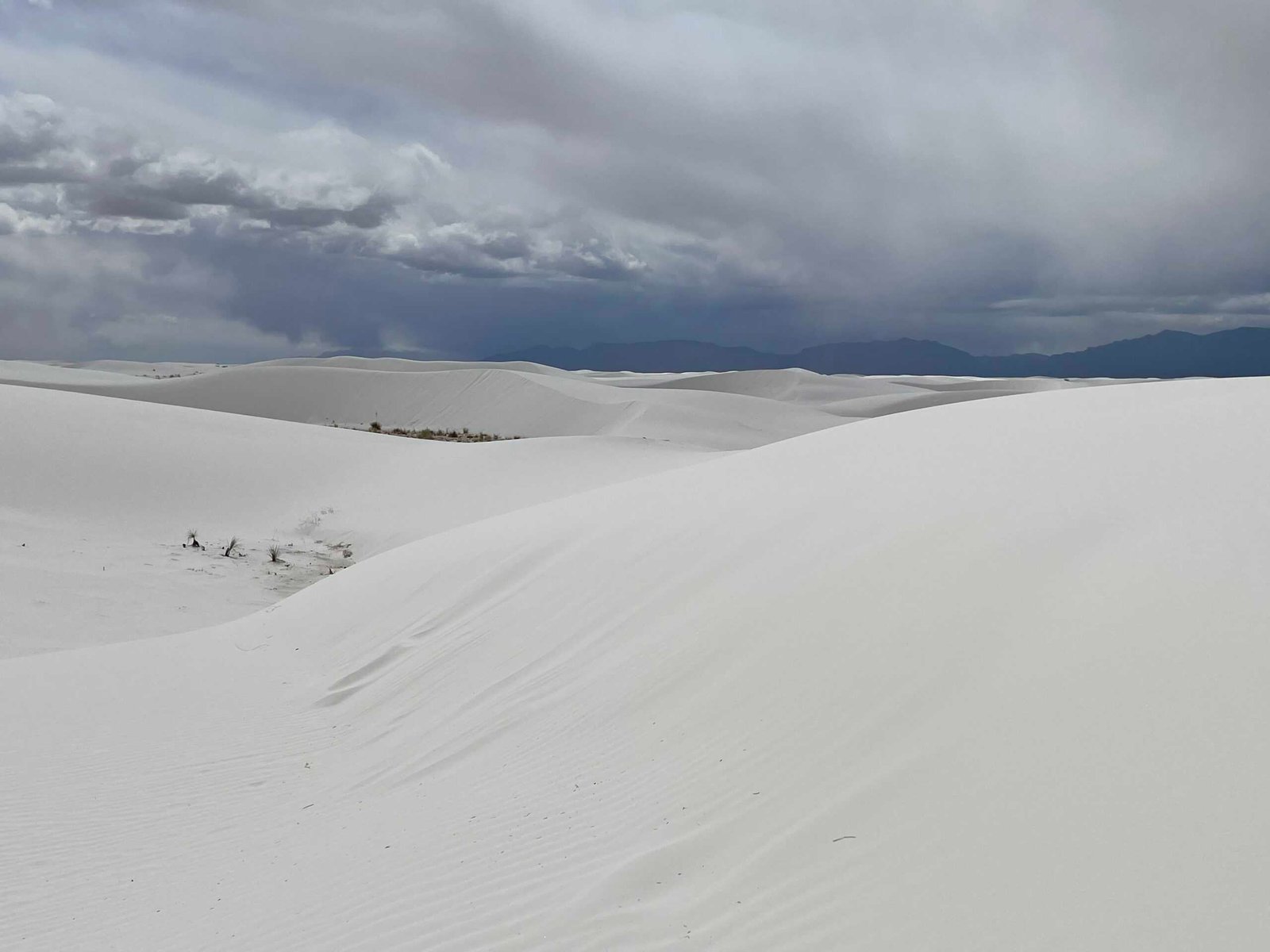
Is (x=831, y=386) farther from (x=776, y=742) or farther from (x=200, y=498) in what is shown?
(x=776, y=742)

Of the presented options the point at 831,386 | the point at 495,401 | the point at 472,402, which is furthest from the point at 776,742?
the point at 831,386

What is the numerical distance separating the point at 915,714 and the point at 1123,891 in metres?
1.25

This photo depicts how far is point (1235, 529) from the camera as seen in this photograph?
14.9 ft

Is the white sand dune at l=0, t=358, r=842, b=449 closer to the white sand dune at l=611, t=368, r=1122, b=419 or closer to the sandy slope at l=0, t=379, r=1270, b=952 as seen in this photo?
the white sand dune at l=611, t=368, r=1122, b=419

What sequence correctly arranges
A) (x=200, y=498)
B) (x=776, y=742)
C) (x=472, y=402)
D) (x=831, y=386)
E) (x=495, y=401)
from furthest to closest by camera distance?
(x=831, y=386)
(x=472, y=402)
(x=495, y=401)
(x=200, y=498)
(x=776, y=742)

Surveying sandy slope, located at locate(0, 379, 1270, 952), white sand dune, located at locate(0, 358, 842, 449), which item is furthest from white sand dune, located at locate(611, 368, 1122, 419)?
sandy slope, located at locate(0, 379, 1270, 952)

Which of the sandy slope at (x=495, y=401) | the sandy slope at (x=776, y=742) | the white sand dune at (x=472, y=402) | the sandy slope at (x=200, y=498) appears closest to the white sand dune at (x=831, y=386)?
the sandy slope at (x=495, y=401)

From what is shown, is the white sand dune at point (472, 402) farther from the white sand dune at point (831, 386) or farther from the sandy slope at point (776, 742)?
the sandy slope at point (776, 742)

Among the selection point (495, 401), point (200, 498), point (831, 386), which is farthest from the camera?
point (831, 386)

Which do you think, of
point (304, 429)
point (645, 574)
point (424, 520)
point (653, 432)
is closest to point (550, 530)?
point (645, 574)

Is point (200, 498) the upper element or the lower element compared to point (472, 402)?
lower

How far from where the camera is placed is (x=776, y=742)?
435 centimetres

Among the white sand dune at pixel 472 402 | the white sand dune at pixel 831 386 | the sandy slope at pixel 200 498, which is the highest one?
the white sand dune at pixel 831 386

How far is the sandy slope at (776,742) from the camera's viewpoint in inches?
125
